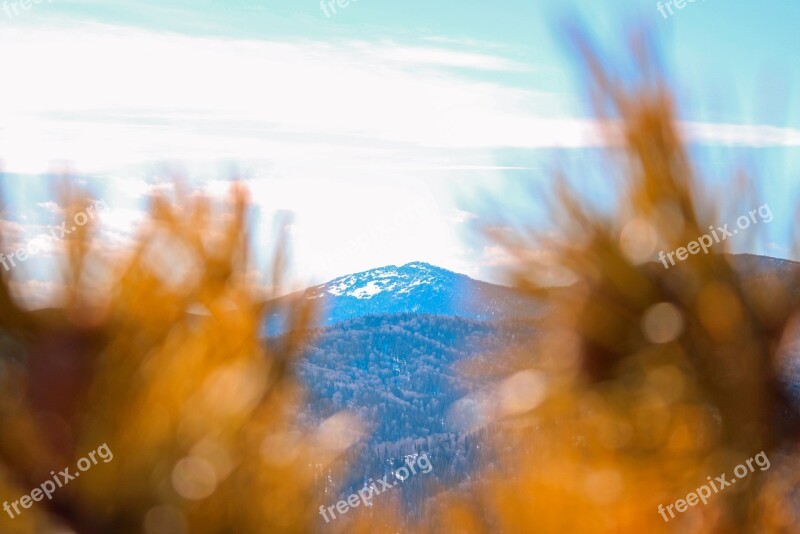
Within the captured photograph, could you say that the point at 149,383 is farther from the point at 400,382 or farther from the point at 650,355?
the point at 400,382

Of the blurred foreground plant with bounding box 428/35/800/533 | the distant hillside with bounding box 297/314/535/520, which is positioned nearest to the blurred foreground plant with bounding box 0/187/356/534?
the blurred foreground plant with bounding box 428/35/800/533

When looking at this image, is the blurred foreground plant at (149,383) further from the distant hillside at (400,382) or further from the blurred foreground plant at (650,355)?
the distant hillside at (400,382)

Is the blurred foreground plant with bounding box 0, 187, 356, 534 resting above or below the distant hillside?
above

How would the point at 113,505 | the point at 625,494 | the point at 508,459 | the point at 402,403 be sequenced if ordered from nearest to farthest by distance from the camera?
the point at 113,505, the point at 625,494, the point at 508,459, the point at 402,403

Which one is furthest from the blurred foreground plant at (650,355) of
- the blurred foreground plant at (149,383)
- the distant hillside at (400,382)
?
the distant hillside at (400,382)

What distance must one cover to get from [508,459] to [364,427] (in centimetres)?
33

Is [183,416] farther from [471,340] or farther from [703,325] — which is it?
[703,325]

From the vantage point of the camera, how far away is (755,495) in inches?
59.2

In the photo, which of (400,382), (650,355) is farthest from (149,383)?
(400,382)

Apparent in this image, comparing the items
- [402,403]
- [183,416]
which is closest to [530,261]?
[183,416]

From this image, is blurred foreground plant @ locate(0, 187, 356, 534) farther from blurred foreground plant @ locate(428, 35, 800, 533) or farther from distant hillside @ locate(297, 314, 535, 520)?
distant hillside @ locate(297, 314, 535, 520)

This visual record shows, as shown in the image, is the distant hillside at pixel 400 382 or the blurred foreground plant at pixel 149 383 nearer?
the blurred foreground plant at pixel 149 383

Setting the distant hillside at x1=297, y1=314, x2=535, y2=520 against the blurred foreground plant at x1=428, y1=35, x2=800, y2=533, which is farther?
the distant hillside at x1=297, y1=314, x2=535, y2=520

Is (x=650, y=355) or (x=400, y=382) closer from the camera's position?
(x=650, y=355)
